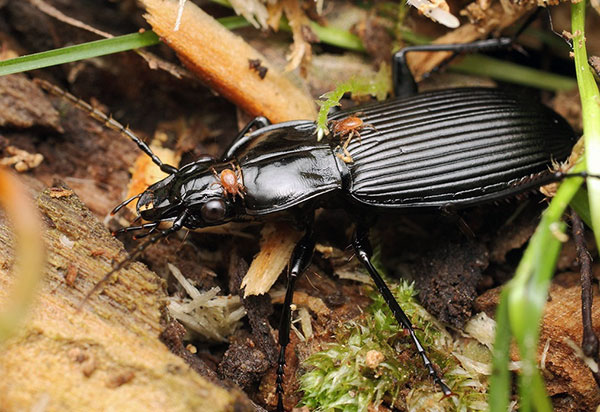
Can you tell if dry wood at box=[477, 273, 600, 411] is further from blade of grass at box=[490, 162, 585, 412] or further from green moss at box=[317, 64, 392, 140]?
green moss at box=[317, 64, 392, 140]

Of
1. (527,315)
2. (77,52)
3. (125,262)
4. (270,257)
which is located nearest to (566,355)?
(527,315)

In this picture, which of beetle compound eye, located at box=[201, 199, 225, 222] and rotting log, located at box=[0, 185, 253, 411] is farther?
beetle compound eye, located at box=[201, 199, 225, 222]

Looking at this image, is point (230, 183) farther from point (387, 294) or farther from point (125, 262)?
point (387, 294)

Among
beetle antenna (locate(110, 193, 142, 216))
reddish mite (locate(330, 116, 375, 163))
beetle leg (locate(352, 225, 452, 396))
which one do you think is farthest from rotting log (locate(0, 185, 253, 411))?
reddish mite (locate(330, 116, 375, 163))

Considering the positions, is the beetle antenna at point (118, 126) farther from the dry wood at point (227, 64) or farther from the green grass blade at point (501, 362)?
the green grass blade at point (501, 362)

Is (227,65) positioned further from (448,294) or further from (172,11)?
(448,294)
